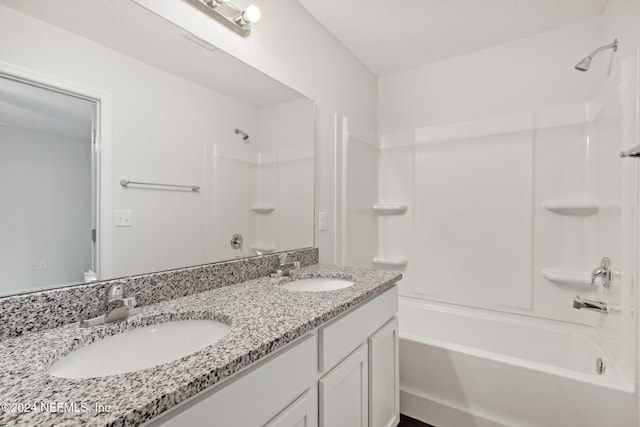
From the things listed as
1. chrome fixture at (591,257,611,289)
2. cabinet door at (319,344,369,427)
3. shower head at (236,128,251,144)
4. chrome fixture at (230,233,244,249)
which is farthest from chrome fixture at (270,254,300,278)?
chrome fixture at (591,257,611,289)

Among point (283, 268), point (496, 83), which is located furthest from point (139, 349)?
point (496, 83)

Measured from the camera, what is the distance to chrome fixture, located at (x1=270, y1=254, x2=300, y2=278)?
1.49 m

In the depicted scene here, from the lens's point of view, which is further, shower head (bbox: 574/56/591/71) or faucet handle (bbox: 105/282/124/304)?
shower head (bbox: 574/56/591/71)

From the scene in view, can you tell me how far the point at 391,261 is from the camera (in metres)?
2.54

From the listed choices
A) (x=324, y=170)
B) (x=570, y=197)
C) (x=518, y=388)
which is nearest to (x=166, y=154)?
(x=324, y=170)

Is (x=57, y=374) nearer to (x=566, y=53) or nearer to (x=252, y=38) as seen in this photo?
(x=252, y=38)

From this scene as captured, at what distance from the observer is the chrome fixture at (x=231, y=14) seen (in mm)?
1237

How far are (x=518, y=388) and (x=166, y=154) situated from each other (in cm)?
194

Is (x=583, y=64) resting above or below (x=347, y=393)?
above

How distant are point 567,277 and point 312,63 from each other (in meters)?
2.15

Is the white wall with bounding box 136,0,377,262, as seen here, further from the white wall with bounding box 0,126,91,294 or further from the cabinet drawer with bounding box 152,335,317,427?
the cabinet drawer with bounding box 152,335,317,427

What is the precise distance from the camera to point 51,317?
0.81m

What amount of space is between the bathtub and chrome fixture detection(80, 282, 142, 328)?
1.45 meters

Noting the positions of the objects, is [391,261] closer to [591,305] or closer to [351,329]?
[591,305]
